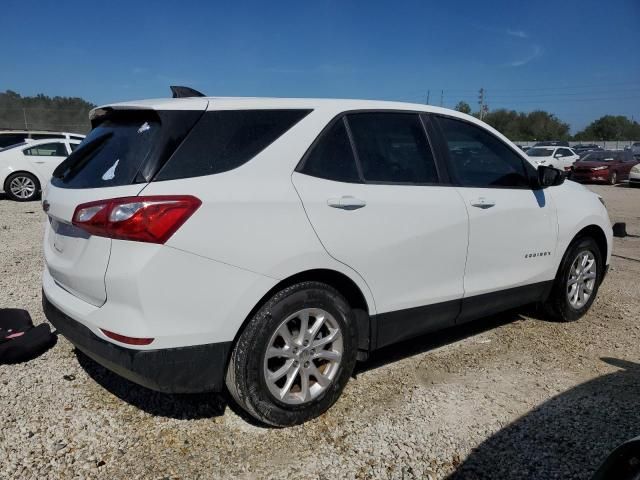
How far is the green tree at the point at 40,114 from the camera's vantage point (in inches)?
1339

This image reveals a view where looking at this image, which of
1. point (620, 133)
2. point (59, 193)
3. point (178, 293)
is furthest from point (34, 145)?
point (620, 133)

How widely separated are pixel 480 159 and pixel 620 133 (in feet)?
332

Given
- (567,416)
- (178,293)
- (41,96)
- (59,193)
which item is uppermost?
(41,96)

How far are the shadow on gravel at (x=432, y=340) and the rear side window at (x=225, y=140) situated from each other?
5.78 ft

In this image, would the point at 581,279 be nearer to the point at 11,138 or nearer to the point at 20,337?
the point at 20,337

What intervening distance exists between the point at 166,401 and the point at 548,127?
9341 centimetres

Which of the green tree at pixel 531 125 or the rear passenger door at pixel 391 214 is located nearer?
the rear passenger door at pixel 391 214

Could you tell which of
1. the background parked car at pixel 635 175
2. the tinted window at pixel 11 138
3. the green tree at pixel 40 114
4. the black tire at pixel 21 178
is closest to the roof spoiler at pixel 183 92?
the black tire at pixel 21 178

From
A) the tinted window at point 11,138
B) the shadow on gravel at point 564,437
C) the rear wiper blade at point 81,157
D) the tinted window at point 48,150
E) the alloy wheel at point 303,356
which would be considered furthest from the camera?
the tinted window at point 11,138

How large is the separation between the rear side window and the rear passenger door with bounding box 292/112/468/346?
24 cm

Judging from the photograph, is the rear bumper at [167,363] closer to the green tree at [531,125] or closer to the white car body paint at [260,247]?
the white car body paint at [260,247]

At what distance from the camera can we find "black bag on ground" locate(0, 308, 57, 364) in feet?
11.9

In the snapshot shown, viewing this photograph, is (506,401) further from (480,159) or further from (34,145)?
(34,145)

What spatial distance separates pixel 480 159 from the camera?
3857mm
